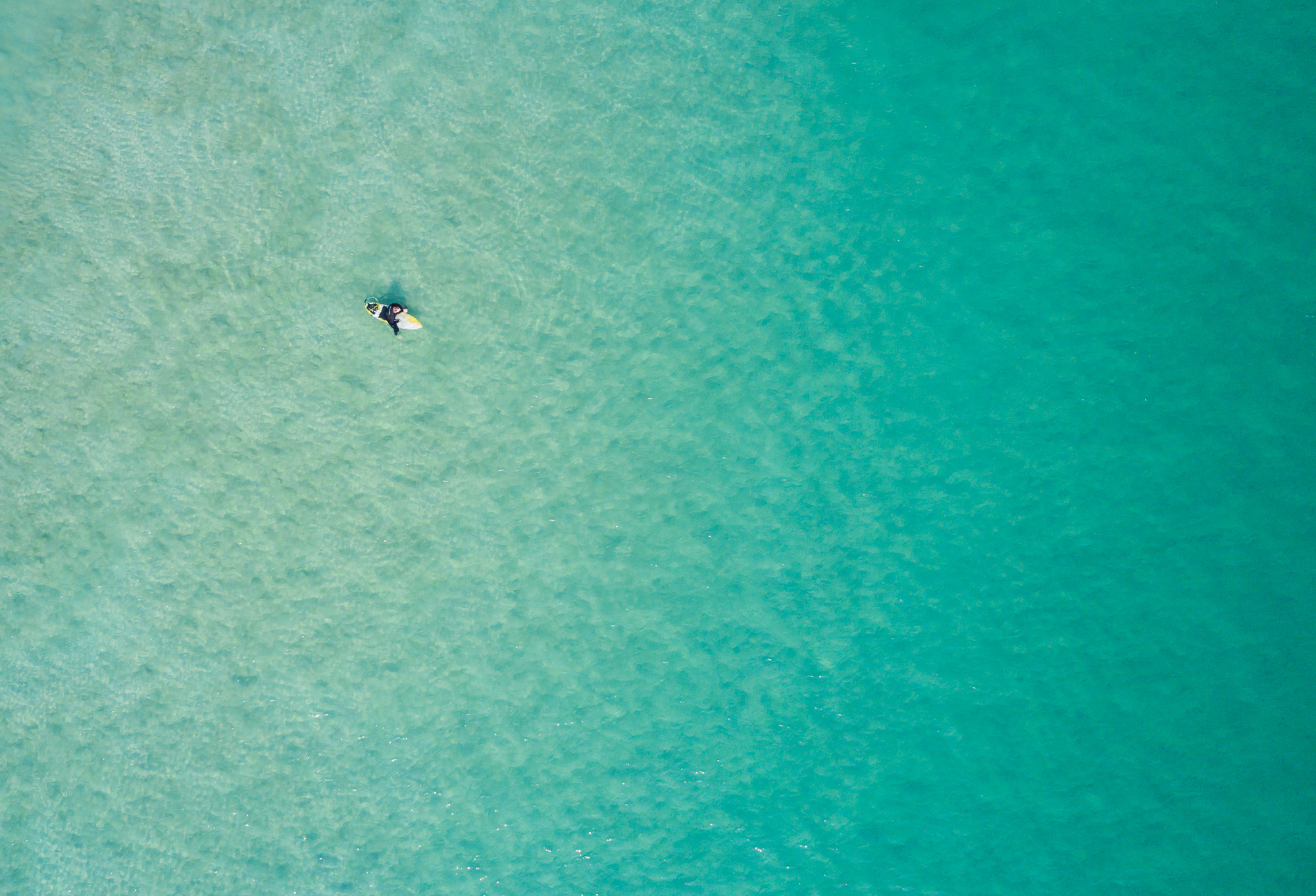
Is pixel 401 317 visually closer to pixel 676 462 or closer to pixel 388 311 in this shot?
pixel 388 311

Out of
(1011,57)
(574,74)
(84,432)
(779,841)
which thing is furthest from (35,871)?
(1011,57)

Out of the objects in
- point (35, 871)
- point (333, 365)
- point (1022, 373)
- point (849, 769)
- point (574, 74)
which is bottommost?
point (35, 871)

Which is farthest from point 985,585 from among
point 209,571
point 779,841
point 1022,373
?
point 209,571

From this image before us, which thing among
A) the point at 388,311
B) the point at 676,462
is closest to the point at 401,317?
the point at 388,311

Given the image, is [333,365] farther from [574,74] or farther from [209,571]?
[574,74]

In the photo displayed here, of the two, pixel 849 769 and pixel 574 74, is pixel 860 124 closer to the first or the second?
pixel 574 74

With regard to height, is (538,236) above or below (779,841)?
above
